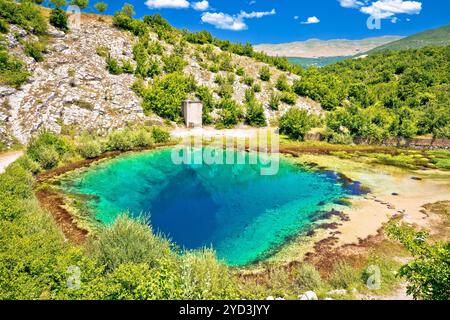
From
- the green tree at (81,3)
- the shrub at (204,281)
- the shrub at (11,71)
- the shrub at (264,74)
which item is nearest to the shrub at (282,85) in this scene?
the shrub at (264,74)

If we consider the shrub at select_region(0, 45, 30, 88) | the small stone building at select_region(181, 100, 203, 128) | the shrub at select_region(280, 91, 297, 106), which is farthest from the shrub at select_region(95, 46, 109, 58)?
the shrub at select_region(280, 91, 297, 106)

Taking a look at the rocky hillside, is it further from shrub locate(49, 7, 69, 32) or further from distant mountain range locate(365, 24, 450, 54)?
distant mountain range locate(365, 24, 450, 54)

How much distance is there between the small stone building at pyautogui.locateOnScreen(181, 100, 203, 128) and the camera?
50.3 metres

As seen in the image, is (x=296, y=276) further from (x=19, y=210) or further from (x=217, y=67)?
(x=217, y=67)

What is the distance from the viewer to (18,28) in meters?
47.9

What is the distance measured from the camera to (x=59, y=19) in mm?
53812

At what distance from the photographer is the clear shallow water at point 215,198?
20.8m

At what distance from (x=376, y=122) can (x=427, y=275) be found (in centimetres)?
Answer: 4578

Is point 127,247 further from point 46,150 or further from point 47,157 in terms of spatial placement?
point 46,150

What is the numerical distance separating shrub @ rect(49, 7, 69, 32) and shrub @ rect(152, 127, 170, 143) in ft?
89.1

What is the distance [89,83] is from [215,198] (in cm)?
3214

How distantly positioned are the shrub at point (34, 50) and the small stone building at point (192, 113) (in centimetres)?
2165

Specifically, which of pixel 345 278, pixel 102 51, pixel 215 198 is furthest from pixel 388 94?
pixel 345 278

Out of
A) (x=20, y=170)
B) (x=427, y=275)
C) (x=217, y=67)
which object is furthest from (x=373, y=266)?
(x=217, y=67)
